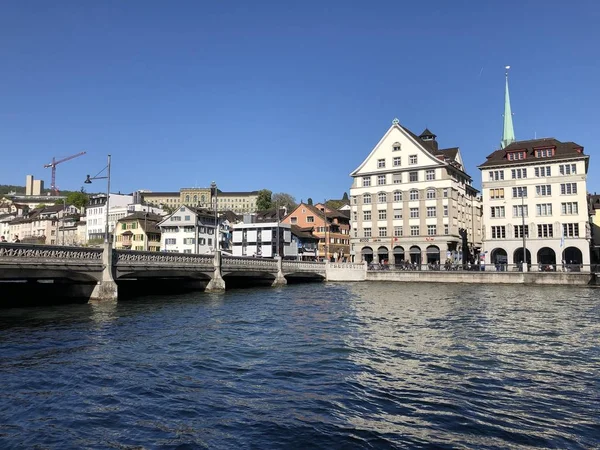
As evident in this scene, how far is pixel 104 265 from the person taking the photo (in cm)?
3491

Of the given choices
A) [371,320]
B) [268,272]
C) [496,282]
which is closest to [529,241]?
[496,282]

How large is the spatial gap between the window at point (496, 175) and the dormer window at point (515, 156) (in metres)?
2.61

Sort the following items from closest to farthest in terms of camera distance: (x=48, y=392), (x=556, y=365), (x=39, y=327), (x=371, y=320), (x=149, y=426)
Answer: (x=149, y=426) → (x=48, y=392) → (x=556, y=365) → (x=39, y=327) → (x=371, y=320)

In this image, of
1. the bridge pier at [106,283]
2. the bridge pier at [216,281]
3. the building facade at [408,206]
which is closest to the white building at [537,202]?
the building facade at [408,206]

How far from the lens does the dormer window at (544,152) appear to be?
76.0m

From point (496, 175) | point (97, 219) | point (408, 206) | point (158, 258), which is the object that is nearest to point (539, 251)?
point (496, 175)

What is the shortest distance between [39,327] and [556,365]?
22391 mm

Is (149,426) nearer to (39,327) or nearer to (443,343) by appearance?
(443,343)

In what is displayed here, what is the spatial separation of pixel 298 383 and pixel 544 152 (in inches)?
2970

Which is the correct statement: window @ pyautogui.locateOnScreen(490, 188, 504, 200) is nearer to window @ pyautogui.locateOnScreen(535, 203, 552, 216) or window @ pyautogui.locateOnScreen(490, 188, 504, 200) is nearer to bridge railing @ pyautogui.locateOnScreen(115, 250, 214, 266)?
window @ pyautogui.locateOnScreen(535, 203, 552, 216)

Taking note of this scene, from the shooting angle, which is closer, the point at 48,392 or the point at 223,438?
the point at 223,438

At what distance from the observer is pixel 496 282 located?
213 ft

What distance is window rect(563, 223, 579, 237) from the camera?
7331 cm

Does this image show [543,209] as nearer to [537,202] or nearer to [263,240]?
[537,202]
